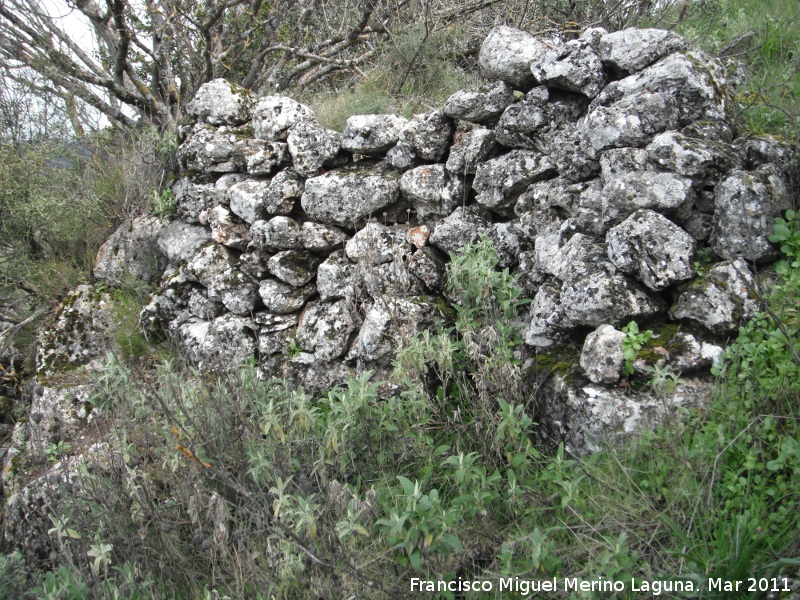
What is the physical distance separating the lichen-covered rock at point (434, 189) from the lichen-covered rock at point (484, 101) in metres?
0.42

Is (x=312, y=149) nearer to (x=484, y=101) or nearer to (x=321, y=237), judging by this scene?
(x=321, y=237)

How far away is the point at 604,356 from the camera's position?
9.91 ft

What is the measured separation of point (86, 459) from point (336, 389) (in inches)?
58.6

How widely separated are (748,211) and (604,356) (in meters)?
1.03

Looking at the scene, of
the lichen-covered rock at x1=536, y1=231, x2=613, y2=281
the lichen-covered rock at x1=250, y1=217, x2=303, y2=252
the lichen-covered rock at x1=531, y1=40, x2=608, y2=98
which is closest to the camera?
the lichen-covered rock at x1=536, y1=231, x2=613, y2=281

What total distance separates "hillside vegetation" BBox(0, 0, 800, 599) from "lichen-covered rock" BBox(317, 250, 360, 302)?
72cm

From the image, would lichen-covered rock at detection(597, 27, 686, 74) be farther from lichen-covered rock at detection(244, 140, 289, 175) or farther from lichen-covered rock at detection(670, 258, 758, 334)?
lichen-covered rock at detection(244, 140, 289, 175)

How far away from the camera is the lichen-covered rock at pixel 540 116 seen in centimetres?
385

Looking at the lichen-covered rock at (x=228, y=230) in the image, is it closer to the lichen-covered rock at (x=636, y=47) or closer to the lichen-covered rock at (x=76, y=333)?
the lichen-covered rock at (x=76, y=333)

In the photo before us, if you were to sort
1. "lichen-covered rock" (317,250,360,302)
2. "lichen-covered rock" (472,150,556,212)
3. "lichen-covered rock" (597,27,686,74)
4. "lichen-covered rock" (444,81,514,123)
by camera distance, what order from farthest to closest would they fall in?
"lichen-covered rock" (317,250,360,302) → "lichen-covered rock" (444,81,514,123) → "lichen-covered rock" (472,150,556,212) → "lichen-covered rock" (597,27,686,74)

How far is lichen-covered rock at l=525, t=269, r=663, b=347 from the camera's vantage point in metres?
3.13

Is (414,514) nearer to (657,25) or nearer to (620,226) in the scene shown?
(620,226)

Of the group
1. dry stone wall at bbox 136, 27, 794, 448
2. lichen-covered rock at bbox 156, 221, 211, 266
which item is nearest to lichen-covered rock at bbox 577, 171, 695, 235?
dry stone wall at bbox 136, 27, 794, 448

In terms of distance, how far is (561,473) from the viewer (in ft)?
9.01
